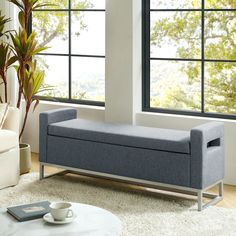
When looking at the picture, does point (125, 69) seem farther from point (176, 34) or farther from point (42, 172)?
point (42, 172)

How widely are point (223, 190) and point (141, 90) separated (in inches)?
54.2

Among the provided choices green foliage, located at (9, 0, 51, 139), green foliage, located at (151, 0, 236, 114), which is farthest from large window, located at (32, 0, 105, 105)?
green foliage, located at (151, 0, 236, 114)

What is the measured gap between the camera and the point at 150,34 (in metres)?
6.16

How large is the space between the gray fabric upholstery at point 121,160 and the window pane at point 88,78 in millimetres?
1185

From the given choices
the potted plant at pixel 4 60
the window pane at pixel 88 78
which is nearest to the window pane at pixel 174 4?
the window pane at pixel 88 78

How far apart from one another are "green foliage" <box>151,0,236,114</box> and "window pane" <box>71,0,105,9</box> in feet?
2.57

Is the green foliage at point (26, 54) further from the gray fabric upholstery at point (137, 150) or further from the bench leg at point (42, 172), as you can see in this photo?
the bench leg at point (42, 172)

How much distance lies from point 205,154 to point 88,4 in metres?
2.65

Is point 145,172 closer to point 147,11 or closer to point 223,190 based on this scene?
point 223,190

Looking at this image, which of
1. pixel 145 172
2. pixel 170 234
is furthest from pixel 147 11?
pixel 170 234

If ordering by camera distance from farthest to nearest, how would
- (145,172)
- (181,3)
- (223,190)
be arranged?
1. (181,3)
2. (223,190)
3. (145,172)

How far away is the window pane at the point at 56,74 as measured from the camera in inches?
275

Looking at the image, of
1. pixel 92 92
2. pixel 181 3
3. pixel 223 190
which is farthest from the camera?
pixel 92 92

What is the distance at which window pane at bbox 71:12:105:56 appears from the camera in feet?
21.8
